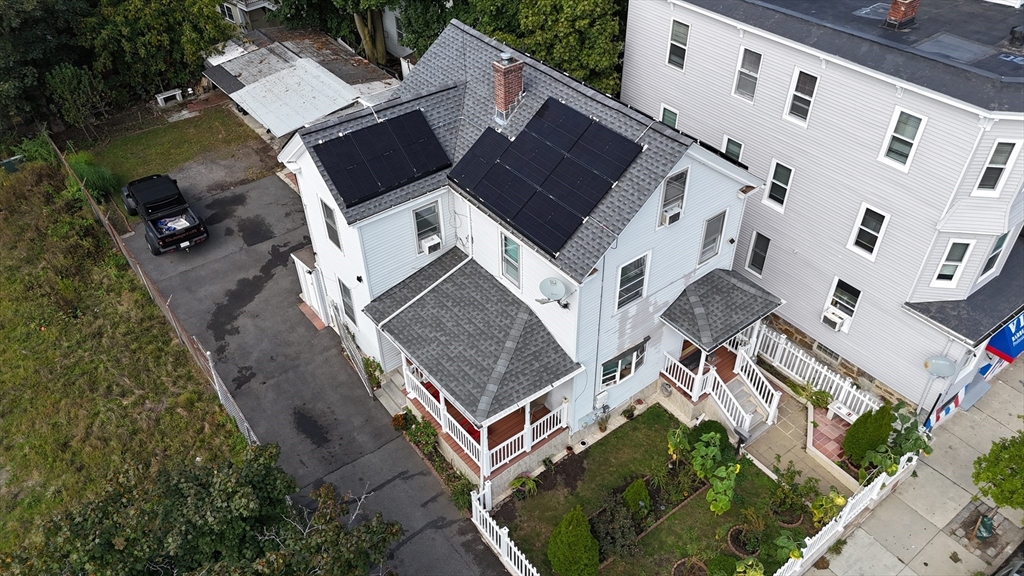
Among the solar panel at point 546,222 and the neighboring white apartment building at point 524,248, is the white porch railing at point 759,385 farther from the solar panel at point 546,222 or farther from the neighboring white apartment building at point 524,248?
the solar panel at point 546,222

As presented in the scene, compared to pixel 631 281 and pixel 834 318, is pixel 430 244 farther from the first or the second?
pixel 834 318

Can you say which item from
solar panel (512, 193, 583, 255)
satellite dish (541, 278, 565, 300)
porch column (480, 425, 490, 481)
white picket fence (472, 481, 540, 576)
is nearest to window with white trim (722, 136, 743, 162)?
solar panel (512, 193, 583, 255)

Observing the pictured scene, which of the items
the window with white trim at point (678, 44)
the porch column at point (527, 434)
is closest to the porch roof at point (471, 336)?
the porch column at point (527, 434)

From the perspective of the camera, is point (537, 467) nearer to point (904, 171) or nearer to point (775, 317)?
point (775, 317)

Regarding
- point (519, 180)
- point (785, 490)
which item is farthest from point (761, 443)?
point (519, 180)

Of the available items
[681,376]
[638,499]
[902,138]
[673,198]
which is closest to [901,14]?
[902,138]
